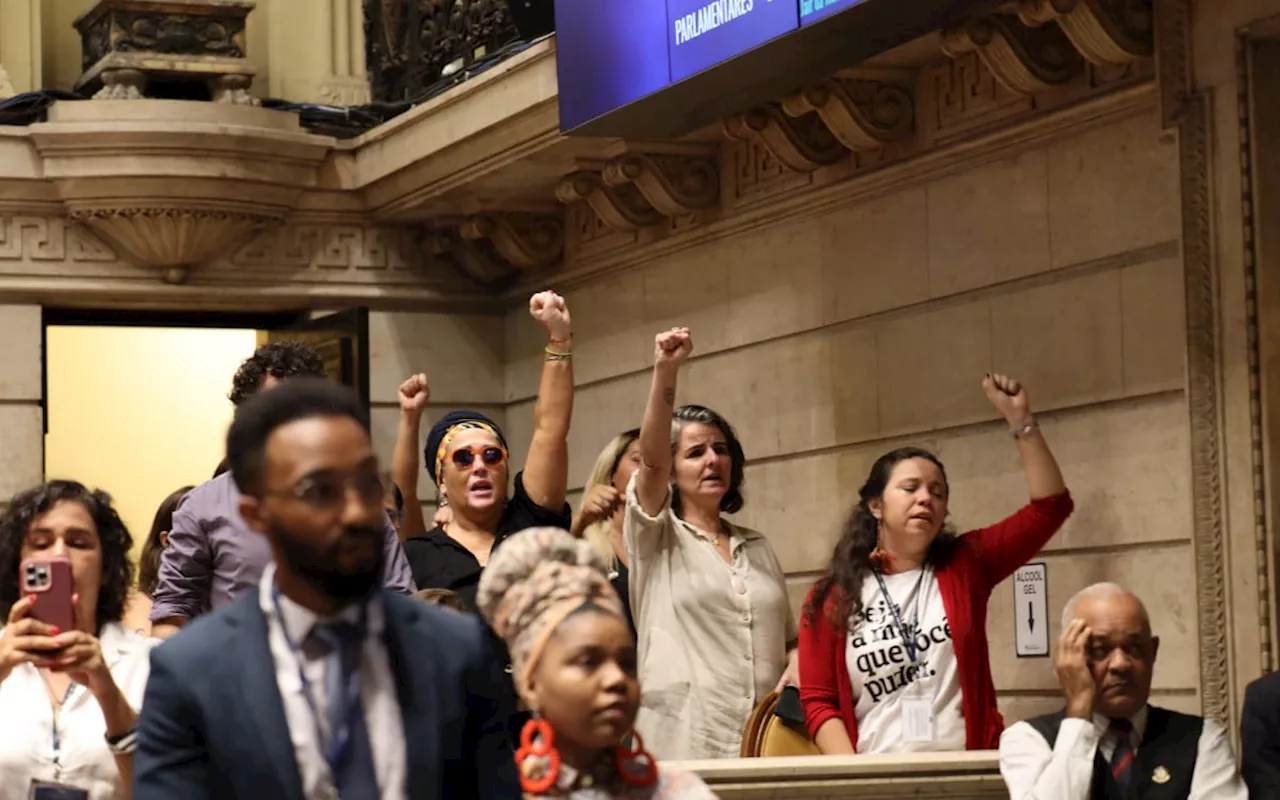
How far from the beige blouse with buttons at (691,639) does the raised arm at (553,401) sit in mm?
386

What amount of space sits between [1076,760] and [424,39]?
20.8 ft

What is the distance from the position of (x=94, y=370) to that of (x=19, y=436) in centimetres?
311

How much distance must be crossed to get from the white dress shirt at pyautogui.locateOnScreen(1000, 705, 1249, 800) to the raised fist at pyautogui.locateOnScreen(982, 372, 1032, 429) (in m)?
1.58

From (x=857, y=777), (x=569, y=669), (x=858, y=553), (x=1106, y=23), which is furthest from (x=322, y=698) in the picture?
(x=1106, y=23)

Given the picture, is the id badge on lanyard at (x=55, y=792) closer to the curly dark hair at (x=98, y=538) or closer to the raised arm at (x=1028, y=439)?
the curly dark hair at (x=98, y=538)

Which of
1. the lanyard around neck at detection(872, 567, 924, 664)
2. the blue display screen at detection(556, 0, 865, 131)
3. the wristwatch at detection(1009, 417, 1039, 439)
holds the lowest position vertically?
the lanyard around neck at detection(872, 567, 924, 664)

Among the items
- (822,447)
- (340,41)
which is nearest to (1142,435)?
(822,447)

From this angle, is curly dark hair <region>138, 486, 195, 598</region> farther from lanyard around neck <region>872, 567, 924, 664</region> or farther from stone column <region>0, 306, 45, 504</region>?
stone column <region>0, 306, 45, 504</region>

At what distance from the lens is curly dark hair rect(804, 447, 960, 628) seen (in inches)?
221

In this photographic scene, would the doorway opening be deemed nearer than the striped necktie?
No

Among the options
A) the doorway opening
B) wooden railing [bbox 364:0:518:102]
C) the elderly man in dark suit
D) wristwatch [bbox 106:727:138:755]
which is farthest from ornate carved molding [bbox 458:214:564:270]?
wristwatch [bbox 106:727:138:755]

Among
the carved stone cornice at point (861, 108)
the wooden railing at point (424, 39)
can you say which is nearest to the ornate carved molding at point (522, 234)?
the wooden railing at point (424, 39)

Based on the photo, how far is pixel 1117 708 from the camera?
464 centimetres

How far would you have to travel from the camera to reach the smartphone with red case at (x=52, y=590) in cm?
348
